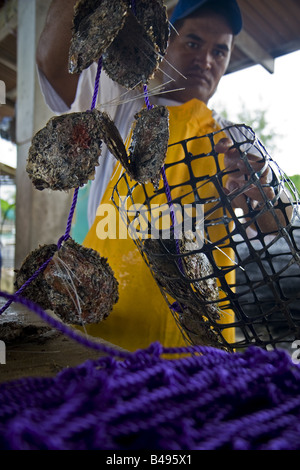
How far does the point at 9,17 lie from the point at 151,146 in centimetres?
244

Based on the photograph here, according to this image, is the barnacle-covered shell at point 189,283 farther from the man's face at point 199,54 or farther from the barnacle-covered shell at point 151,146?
the man's face at point 199,54

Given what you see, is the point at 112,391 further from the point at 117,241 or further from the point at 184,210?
the point at 117,241

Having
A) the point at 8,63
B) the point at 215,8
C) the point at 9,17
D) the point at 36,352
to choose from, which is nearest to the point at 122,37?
the point at 36,352

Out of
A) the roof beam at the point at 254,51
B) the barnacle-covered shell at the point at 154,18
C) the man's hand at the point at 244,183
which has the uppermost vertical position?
the roof beam at the point at 254,51

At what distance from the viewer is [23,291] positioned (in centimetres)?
52

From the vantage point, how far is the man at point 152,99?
30.1 inches

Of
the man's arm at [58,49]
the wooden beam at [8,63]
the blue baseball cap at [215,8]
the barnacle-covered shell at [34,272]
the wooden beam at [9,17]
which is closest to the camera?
the barnacle-covered shell at [34,272]

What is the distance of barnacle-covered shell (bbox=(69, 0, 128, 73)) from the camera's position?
414mm

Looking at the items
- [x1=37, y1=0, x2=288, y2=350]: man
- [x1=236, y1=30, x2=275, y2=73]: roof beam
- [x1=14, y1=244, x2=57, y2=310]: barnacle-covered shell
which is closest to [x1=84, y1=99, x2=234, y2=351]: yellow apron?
[x1=37, y1=0, x2=288, y2=350]: man

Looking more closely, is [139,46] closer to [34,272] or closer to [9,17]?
[34,272]

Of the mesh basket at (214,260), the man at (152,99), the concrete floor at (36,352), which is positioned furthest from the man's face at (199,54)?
the concrete floor at (36,352)

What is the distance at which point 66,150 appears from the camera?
412 millimetres

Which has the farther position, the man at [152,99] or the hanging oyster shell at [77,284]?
the man at [152,99]

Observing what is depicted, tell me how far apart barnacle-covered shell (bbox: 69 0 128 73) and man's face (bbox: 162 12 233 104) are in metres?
0.37
